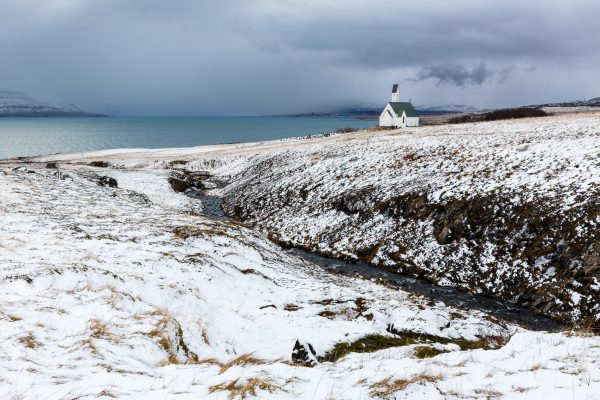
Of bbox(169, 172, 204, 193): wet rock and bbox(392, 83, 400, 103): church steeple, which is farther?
bbox(392, 83, 400, 103): church steeple

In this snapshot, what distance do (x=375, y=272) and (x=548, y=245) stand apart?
915cm

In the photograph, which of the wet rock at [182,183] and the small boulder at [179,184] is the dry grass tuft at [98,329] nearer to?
the wet rock at [182,183]

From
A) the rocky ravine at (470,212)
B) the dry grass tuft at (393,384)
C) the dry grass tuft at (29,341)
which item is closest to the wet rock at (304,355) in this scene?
the dry grass tuft at (393,384)

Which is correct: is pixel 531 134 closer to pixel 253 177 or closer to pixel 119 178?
pixel 253 177

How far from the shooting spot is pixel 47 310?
9.59 m

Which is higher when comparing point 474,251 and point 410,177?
point 410,177

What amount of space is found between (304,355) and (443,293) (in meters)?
12.3

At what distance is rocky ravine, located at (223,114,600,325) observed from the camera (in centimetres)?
1756

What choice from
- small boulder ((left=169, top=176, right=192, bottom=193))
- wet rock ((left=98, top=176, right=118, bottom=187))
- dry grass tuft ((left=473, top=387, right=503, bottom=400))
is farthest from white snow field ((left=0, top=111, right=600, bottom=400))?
small boulder ((left=169, top=176, right=192, bottom=193))

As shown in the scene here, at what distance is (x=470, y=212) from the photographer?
73.5ft

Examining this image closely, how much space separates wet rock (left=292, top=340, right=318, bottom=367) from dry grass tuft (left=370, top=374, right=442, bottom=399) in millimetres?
2409

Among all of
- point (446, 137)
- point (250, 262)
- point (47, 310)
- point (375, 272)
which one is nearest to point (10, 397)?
point (47, 310)

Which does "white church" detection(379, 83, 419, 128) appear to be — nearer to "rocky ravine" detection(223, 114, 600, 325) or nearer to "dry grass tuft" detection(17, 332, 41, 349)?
"rocky ravine" detection(223, 114, 600, 325)

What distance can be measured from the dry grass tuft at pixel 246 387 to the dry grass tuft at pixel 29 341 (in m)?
4.54
